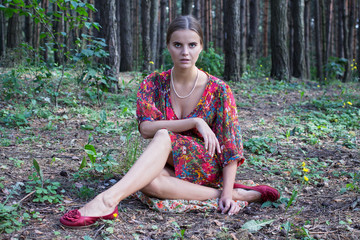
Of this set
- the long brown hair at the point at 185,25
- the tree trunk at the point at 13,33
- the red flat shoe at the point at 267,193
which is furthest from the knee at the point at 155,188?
the tree trunk at the point at 13,33

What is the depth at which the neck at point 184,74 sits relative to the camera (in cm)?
290

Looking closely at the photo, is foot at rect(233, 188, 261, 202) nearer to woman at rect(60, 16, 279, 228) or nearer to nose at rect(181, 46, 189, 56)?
woman at rect(60, 16, 279, 228)

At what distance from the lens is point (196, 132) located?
2939 millimetres

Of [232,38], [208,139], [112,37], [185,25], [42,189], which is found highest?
[232,38]

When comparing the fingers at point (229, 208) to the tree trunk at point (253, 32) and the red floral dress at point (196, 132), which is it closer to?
the red floral dress at point (196, 132)

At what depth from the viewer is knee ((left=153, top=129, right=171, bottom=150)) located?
263 cm

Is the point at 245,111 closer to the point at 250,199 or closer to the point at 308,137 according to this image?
the point at 308,137

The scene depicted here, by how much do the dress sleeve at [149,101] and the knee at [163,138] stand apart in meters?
0.19

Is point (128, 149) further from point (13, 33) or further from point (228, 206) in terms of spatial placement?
point (13, 33)

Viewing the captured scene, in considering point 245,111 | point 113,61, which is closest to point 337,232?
point 245,111

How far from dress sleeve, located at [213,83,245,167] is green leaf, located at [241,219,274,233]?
57cm

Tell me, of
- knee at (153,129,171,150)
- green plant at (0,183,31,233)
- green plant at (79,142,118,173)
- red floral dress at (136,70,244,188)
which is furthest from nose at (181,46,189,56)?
green plant at (0,183,31,233)

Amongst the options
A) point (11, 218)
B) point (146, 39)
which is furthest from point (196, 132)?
point (146, 39)

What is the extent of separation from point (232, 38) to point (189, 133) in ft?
19.7
